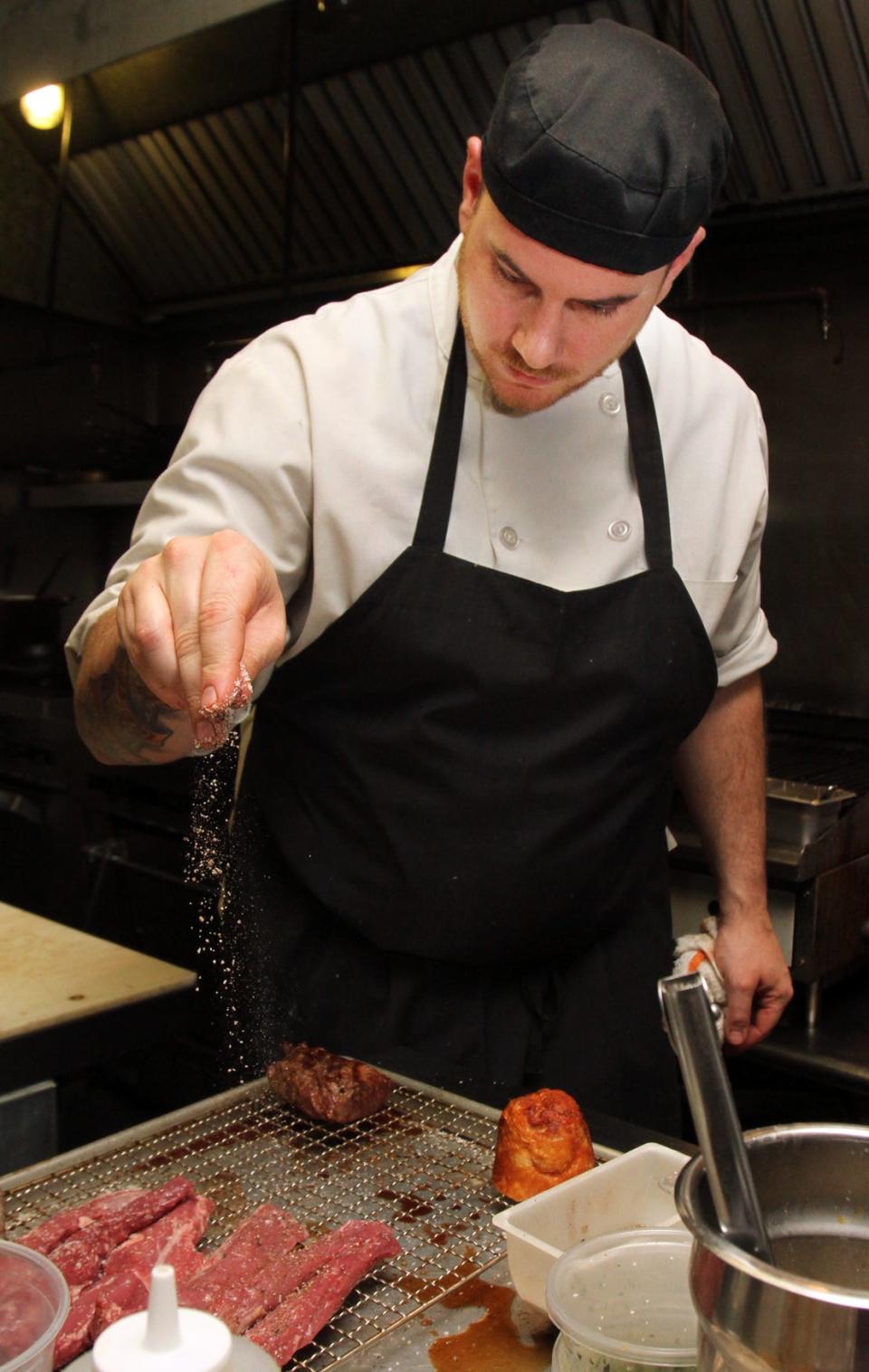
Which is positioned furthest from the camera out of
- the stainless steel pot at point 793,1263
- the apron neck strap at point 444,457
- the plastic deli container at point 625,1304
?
the apron neck strap at point 444,457

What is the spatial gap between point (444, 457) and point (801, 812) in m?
1.08

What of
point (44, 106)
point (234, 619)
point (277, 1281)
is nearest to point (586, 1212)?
point (277, 1281)

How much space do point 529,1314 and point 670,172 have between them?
1.20 meters

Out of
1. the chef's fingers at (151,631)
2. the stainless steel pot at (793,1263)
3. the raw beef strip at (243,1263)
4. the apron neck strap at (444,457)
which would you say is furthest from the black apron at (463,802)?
the stainless steel pot at (793,1263)

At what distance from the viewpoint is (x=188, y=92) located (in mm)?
3934

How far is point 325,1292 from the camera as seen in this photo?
1114 mm

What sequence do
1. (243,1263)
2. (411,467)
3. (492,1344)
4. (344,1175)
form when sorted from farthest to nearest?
(411,467) → (344,1175) → (243,1263) → (492,1344)

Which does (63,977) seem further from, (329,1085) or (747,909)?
(747,909)

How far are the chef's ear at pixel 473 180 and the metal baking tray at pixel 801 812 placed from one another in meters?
1.26

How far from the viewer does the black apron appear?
5.72 feet

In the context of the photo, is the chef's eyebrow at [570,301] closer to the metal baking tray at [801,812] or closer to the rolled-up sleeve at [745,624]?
the rolled-up sleeve at [745,624]

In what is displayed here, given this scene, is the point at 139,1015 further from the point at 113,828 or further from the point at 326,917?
the point at 113,828

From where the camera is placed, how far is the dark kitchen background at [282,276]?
288 centimetres

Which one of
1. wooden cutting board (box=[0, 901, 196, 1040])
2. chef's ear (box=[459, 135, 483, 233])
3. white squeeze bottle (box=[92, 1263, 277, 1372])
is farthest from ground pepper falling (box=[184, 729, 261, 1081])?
white squeeze bottle (box=[92, 1263, 277, 1372])
